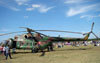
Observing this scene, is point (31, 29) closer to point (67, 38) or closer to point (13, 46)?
point (13, 46)

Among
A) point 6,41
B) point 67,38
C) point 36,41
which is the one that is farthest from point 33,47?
point 67,38

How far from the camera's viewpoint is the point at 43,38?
24641mm

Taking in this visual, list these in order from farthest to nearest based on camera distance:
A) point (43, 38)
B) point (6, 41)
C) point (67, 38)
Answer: point (67, 38) < point (43, 38) < point (6, 41)

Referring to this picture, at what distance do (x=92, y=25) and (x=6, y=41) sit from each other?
690 inches

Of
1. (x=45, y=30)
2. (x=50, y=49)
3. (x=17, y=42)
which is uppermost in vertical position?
(x=45, y=30)

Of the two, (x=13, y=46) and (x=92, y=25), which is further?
(x=92, y=25)

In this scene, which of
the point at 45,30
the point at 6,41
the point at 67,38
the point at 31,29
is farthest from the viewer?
the point at 67,38

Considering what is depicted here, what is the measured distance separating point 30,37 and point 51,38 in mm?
4288

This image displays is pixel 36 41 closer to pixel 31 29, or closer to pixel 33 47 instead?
pixel 33 47

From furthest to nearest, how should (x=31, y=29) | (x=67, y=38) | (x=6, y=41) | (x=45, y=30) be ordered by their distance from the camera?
(x=67, y=38), (x=6, y=41), (x=31, y=29), (x=45, y=30)

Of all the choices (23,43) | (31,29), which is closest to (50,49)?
(23,43)

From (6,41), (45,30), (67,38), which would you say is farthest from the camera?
(67,38)

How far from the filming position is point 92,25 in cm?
2731

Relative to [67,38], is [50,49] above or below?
below
